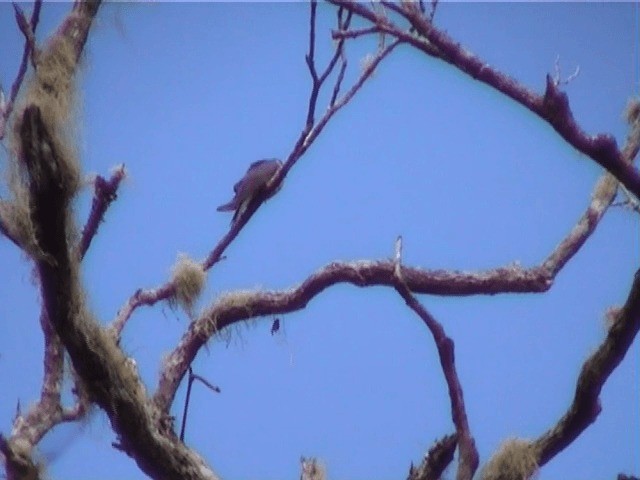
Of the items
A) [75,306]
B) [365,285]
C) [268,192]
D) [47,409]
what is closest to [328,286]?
[365,285]

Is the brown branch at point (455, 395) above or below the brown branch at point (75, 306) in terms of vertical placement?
above

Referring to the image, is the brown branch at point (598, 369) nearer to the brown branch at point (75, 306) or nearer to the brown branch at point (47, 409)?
the brown branch at point (75, 306)

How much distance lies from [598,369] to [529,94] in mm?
1169

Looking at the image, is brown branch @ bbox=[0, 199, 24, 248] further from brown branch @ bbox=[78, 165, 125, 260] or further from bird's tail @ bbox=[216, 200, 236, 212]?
bird's tail @ bbox=[216, 200, 236, 212]

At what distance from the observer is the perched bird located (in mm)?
3967

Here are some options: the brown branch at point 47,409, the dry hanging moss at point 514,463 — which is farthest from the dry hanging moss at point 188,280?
the dry hanging moss at point 514,463

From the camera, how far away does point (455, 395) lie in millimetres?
2902

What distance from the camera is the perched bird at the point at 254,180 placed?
397 centimetres

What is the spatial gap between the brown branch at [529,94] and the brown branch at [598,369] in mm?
457

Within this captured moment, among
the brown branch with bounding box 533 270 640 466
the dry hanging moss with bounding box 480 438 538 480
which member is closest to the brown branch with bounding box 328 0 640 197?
the brown branch with bounding box 533 270 640 466

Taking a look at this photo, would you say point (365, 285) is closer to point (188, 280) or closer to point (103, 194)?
point (188, 280)

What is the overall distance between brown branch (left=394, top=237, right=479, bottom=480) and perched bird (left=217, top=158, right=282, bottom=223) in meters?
1.37

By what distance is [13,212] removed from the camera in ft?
7.14

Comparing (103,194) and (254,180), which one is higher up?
(254,180)
